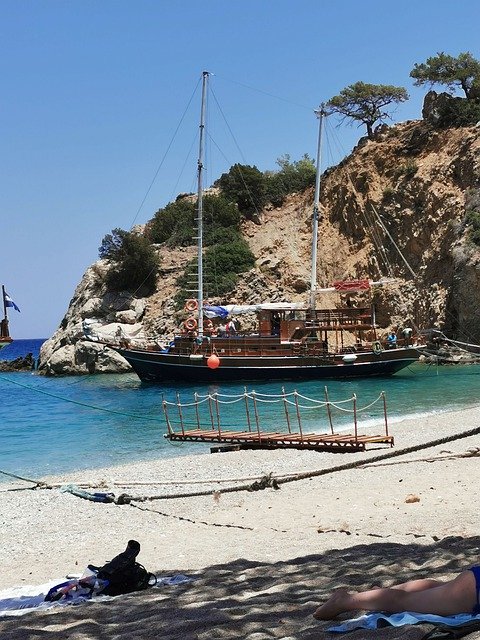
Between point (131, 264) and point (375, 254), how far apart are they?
16862mm

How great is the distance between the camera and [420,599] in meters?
3.97

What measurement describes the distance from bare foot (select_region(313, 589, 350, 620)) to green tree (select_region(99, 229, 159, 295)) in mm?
51269

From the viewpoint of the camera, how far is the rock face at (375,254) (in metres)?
48.2

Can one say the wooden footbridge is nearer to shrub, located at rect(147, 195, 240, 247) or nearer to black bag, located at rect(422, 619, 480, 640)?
black bag, located at rect(422, 619, 480, 640)

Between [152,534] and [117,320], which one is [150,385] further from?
[152,534]

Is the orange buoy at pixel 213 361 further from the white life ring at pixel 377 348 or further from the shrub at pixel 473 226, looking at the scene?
the shrub at pixel 473 226

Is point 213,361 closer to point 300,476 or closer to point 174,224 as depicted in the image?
point 174,224

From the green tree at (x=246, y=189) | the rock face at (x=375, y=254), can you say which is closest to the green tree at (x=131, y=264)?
the rock face at (x=375, y=254)

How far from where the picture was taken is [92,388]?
4050 centimetres

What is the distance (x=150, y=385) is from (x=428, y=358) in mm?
16669

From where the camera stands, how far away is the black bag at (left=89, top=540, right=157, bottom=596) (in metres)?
6.38

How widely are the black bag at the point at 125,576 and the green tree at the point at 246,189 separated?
56827mm

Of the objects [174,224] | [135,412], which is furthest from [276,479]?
[174,224]

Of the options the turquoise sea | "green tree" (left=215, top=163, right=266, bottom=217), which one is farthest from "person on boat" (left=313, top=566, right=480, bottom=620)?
"green tree" (left=215, top=163, right=266, bottom=217)
